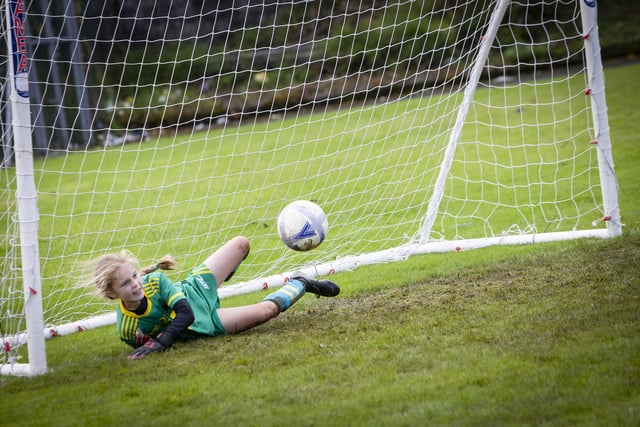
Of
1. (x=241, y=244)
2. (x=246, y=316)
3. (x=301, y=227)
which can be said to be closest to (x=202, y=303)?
(x=246, y=316)

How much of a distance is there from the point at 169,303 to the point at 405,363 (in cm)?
154

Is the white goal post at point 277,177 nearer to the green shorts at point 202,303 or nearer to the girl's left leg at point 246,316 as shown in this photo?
the green shorts at point 202,303

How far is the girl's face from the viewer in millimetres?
4637

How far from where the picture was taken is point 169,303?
4.80 meters

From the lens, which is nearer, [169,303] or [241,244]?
[169,303]

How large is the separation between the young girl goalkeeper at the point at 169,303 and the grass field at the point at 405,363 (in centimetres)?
12

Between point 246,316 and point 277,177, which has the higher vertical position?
point 246,316

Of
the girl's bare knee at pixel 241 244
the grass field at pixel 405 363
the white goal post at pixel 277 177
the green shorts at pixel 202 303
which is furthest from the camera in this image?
the white goal post at pixel 277 177

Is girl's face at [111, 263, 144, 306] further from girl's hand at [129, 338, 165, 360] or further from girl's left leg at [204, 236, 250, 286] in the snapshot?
girl's left leg at [204, 236, 250, 286]

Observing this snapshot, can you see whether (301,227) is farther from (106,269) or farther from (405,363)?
(405,363)

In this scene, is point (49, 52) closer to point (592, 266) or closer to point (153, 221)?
point (153, 221)

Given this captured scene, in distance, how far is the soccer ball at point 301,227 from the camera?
5.38m

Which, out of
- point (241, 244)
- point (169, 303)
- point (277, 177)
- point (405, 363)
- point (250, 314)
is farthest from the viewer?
point (277, 177)

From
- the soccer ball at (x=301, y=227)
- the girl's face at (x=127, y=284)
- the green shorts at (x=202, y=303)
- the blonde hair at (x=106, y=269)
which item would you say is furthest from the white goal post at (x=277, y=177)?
the soccer ball at (x=301, y=227)
